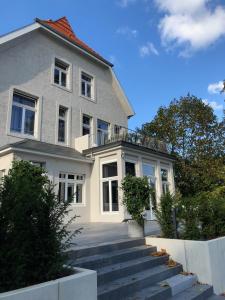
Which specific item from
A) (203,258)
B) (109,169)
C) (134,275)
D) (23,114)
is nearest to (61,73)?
(23,114)

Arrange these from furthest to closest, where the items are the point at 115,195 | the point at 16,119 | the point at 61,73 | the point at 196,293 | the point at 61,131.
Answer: the point at 61,73 < the point at 61,131 < the point at 115,195 < the point at 16,119 < the point at 196,293

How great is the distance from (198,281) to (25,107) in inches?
502

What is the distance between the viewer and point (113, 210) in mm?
15055

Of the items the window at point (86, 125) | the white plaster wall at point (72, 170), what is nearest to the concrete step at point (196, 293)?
the white plaster wall at point (72, 170)

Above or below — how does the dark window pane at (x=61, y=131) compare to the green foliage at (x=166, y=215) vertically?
above

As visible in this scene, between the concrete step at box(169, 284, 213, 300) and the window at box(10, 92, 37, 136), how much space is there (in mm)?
11912

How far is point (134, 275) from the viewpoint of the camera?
5203 mm

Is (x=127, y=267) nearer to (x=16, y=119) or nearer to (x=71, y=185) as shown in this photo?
(x=71, y=185)

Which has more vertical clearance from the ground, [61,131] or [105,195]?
[61,131]

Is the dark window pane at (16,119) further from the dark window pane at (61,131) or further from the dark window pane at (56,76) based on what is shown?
the dark window pane at (56,76)

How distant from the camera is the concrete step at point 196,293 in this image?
497 cm

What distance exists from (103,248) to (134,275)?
86cm

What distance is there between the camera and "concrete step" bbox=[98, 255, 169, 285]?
15.6 feet

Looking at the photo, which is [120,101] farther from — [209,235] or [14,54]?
[209,235]
